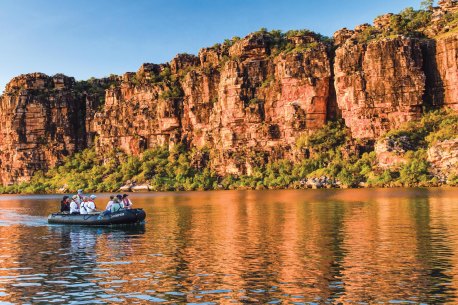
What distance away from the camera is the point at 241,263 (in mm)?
29578

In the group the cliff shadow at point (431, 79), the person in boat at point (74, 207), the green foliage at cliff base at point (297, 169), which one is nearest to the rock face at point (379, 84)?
the cliff shadow at point (431, 79)

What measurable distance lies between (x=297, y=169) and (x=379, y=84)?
27631 mm

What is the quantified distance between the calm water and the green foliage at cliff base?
7638 cm

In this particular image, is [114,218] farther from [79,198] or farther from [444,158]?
[444,158]

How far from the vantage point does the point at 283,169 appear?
510ft

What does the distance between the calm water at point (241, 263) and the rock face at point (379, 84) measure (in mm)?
98085

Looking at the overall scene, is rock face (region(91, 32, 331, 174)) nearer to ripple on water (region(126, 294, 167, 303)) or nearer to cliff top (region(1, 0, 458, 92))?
cliff top (region(1, 0, 458, 92))

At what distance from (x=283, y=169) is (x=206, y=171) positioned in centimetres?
2571

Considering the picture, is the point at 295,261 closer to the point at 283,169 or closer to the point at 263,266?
the point at 263,266

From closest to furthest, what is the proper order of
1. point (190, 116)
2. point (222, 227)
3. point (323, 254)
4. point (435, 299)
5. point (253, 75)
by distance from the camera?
point (435, 299), point (323, 254), point (222, 227), point (253, 75), point (190, 116)

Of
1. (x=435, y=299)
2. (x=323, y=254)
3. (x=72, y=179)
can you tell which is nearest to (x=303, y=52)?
(x=72, y=179)

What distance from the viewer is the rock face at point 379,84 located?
143m

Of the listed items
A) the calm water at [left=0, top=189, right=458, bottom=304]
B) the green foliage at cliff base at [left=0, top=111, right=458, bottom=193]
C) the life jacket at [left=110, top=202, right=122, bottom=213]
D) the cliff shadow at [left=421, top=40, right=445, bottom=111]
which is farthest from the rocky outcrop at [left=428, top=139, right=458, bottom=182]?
the life jacket at [left=110, top=202, right=122, bottom=213]

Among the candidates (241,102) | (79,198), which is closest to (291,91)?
(241,102)
